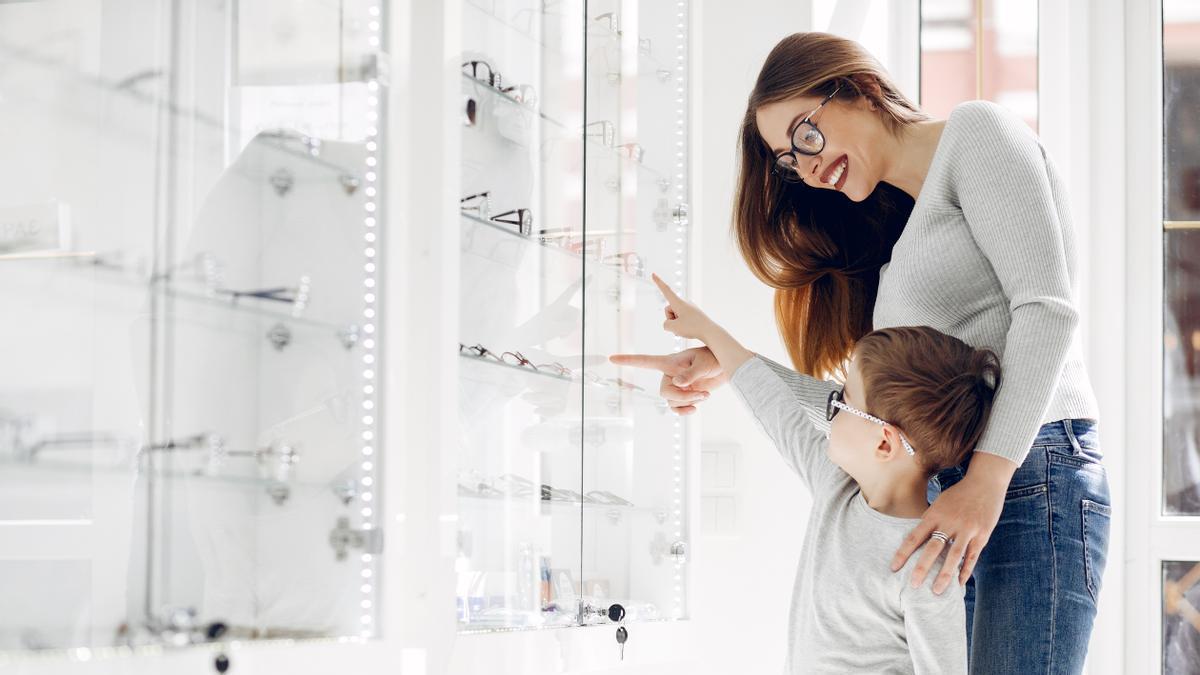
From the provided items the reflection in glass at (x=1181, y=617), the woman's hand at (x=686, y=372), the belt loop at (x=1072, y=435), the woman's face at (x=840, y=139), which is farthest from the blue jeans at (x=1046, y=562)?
the reflection in glass at (x=1181, y=617)

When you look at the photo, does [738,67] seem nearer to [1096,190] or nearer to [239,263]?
[1096,190]

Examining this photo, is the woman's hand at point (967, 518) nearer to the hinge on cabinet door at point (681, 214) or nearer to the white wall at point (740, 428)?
the hinge on cabinet door at point (681, 214)

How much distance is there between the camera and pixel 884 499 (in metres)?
1.58

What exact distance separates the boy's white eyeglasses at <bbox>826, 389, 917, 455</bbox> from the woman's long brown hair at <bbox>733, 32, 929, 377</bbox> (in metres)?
0.34

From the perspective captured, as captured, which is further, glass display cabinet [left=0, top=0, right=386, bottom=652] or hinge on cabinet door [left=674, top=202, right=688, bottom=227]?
hinge on cabinet door [left=674, top=202, right=688, bottom=227]

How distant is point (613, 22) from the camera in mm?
2215

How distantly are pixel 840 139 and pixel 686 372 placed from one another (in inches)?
17.3

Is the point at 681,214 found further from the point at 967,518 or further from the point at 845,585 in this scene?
the point at 967,518

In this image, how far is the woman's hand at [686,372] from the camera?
1.95 metres

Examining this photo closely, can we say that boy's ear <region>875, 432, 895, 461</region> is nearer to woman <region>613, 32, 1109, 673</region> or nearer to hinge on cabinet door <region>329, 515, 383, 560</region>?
woman <region>613, 32, 1109, 673</region>

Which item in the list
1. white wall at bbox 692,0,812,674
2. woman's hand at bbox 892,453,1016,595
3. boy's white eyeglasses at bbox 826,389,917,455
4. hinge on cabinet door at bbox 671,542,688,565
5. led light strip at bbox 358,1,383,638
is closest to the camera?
woman's hand at bbox 892,453,1016,595

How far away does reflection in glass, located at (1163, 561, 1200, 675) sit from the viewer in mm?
2869

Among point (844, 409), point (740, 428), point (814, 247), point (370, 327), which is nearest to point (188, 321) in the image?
point (370, 327)

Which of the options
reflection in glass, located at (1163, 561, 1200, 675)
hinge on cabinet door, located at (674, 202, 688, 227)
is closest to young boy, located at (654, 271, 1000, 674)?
hinge on cabinet door, located at (674, 202, 688, 227)
